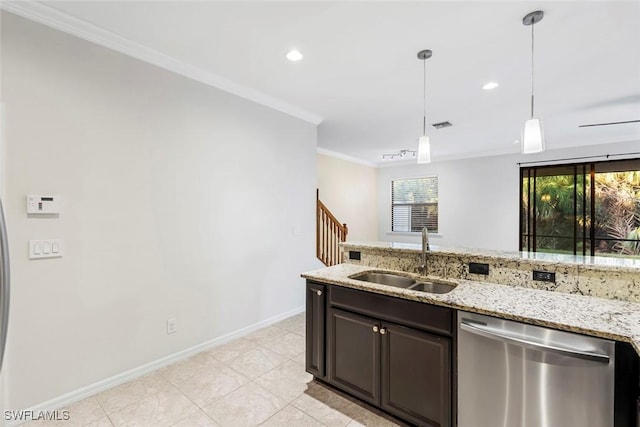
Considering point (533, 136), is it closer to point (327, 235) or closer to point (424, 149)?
point (424, 149)

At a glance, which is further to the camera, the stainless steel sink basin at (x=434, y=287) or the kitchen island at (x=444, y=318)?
the stainless steel sink basin at (x=434, y=287)

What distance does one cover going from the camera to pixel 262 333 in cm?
→ 329

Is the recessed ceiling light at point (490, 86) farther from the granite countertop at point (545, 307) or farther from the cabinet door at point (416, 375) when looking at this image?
the cabinet door at point (416, 375)

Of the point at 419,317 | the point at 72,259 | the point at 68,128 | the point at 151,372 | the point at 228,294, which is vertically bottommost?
the point at 151,372

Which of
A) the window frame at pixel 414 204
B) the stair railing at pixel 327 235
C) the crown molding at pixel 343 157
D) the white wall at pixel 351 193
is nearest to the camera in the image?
the stair railing at pixel 327 235

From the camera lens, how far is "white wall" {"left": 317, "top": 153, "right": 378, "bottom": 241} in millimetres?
6354

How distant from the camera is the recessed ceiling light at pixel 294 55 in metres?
2.43

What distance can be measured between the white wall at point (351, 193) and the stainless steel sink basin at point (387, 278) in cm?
382

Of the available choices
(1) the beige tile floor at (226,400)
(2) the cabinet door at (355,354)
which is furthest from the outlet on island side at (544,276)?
(1) the beige tile floor at (226,400)

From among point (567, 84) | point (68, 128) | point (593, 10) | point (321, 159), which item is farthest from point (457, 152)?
point (68, 128)

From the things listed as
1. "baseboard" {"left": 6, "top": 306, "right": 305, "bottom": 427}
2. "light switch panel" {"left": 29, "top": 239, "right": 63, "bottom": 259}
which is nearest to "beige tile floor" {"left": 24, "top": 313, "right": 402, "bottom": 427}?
"baseboard" {"left": 6, "top": 306, "right": 305, "bottom": 427}

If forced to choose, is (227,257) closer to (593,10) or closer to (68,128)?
(68,128)

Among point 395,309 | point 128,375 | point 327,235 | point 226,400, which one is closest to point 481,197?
point 327,235

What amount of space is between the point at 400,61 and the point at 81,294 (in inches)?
125
